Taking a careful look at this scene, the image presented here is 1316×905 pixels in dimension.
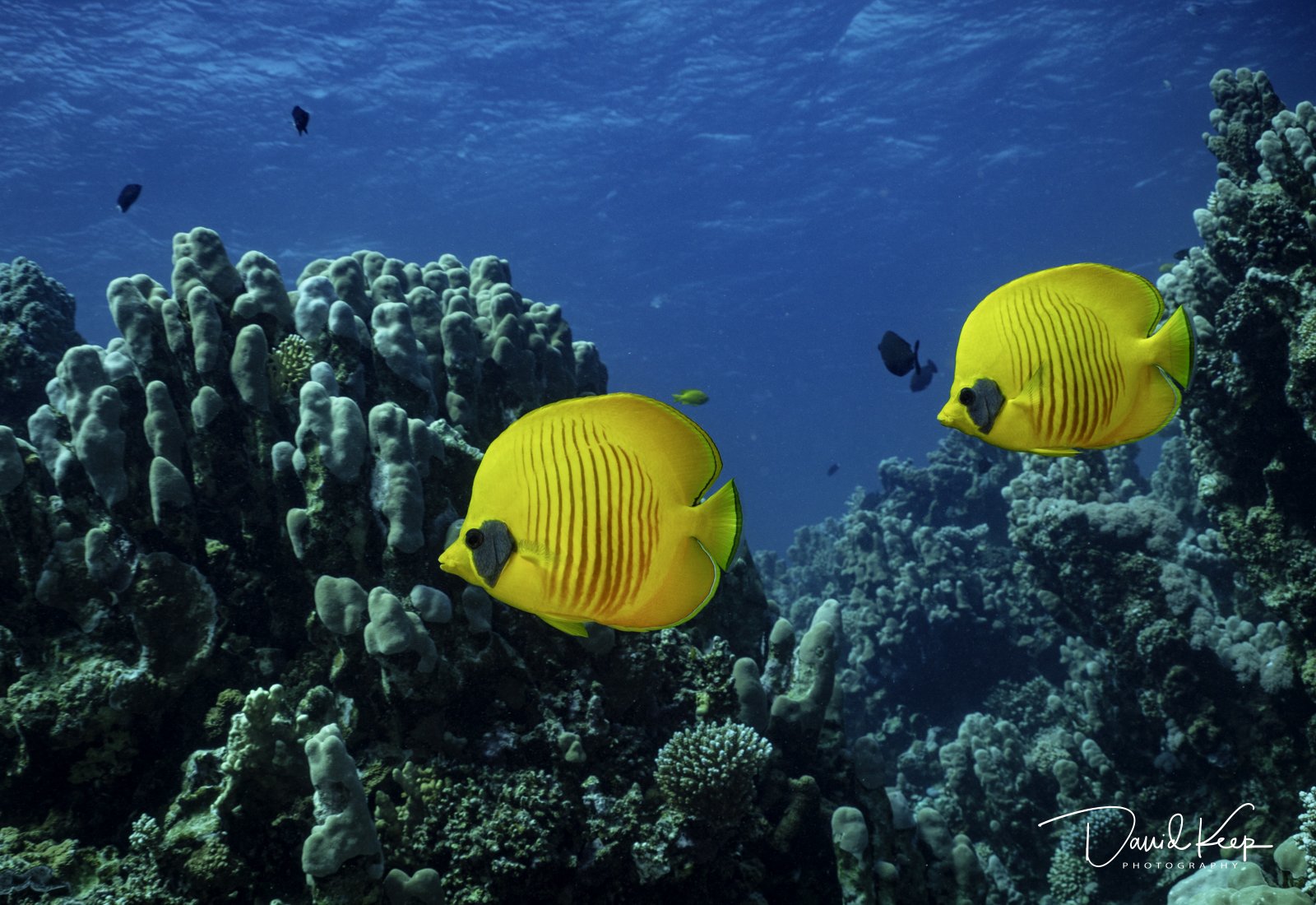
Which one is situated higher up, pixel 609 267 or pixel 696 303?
pixel 696 303

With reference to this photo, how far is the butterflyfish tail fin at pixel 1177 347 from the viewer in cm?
190

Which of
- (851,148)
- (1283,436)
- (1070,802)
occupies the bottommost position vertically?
(1070,802)

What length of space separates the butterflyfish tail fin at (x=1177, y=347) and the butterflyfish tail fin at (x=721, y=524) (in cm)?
136

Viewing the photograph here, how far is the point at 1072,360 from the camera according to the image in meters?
1.94

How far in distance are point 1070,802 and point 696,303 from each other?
167ft

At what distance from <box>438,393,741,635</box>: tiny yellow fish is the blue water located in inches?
1041

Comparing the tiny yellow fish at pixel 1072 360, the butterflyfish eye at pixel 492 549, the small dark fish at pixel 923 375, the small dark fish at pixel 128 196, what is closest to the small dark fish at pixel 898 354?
the small dark fish at pixel 923 375

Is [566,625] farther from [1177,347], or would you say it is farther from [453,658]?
[453,658]

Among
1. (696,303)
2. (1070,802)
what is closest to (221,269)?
(1070,802)

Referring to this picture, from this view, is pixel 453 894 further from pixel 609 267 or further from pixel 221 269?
pixel 609 267

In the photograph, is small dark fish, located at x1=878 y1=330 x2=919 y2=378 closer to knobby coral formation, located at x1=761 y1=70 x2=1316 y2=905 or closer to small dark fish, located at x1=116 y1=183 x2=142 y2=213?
knobby coral formation, located at x1=761 y1=70 x2=1316 y2=905

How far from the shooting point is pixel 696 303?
55.0m

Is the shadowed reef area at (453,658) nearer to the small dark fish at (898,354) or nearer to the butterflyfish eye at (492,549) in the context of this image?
the butterflyfish eye at (492,549)

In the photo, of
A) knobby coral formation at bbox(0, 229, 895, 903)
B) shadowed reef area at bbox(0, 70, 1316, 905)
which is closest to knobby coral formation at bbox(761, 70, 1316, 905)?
shadowed reef area at bbox(0, 70, 1316, 905)
